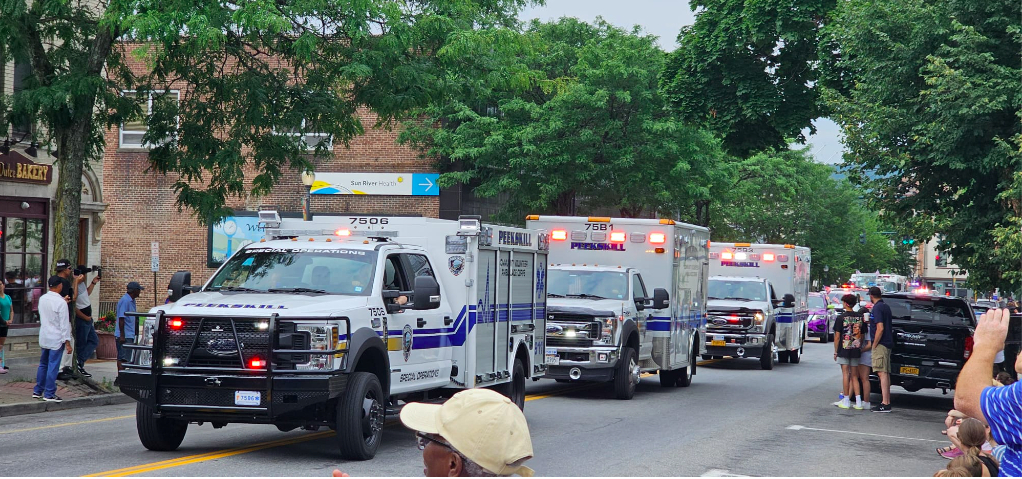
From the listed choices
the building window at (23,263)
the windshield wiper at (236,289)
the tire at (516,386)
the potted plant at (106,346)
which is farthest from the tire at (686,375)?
the building window at (23,263)

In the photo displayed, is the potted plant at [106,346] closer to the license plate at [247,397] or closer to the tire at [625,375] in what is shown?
the tire at [625,375]

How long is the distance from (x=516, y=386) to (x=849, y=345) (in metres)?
5.89

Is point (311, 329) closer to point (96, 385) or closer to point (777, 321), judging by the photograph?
point (96, 385)

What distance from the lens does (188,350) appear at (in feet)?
32.8

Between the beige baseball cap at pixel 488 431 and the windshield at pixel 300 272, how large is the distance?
7.24 metres

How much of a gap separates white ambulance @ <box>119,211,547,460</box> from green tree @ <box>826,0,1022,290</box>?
6.92m

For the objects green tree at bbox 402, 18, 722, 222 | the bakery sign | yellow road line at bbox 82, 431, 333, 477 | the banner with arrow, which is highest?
green tree at bbox 402, 18, 722, 222

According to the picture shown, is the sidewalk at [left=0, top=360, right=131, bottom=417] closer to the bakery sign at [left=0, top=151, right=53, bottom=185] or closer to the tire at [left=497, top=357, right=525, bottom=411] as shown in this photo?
the bakery sign at [left=0, top=151, right=53, bottom=185]

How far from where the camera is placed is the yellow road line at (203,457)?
940 centimetres

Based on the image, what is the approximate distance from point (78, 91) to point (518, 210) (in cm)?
2233

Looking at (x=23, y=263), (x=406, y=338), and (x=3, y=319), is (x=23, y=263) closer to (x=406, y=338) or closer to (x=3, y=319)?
(x=3, y=319)

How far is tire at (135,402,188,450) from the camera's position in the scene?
10515mm

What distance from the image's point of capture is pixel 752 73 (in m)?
24.0

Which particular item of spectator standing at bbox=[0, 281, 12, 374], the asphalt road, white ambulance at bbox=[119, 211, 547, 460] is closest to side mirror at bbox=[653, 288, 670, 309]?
the asphalt road
